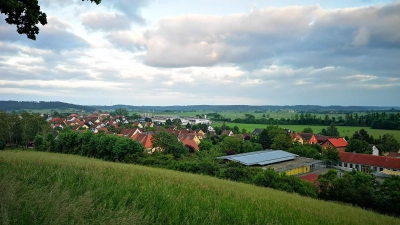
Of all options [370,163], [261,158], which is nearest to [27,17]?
[261,158]

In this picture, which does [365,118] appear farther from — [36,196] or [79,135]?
[36,196]

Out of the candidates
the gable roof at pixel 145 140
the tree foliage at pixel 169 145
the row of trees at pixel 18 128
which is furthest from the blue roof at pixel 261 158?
the row of trees at pixel 18 128

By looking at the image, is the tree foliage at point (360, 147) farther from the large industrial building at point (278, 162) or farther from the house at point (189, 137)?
the house at point (189, 137)

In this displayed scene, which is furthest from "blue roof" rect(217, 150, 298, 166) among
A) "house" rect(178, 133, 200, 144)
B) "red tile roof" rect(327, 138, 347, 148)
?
"house" rect(178, 133, 200, 144)

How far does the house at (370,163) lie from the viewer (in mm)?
39531

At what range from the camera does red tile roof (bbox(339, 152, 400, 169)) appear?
3982 centimetres

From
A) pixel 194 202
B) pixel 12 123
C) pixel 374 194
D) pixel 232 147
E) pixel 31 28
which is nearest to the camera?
pixel 194 202

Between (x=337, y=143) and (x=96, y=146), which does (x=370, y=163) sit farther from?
(x=96, y=146)

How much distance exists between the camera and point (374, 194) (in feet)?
69.7

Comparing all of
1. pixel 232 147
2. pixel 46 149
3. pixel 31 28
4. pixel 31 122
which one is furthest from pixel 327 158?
pixel 31 122

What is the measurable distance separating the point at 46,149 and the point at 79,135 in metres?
6.25

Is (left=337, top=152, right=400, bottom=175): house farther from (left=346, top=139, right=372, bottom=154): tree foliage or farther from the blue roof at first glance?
the blue roof

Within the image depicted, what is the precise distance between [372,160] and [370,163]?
695 millimetres

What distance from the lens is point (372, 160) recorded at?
42.5 metres
